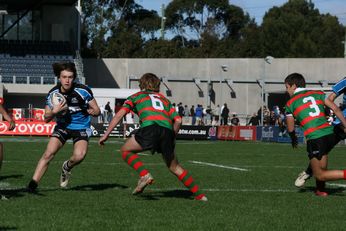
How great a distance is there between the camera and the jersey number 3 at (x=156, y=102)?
34.4 ft

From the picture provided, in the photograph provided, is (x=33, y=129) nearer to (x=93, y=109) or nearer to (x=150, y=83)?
(x=93, y=109)

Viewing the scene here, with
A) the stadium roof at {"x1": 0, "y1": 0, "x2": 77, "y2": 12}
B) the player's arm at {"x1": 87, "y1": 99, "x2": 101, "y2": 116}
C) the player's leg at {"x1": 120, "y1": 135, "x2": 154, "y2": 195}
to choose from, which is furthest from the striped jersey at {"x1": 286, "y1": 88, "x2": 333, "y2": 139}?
the stadium roof at {"x1": 0, "y1": 0, "x2": 77, "y2": 12}

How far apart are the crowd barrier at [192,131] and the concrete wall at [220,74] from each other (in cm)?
1433

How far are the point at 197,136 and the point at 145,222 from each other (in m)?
29.1

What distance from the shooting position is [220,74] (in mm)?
55156

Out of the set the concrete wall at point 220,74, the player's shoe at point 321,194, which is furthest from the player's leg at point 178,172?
the concrete wall at point 220,74

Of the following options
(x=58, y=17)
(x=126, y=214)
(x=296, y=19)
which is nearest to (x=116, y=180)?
(x=126, y=214)

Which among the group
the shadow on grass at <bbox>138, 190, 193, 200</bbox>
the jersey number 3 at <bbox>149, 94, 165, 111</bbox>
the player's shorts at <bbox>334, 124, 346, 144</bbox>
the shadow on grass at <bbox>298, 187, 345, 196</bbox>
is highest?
the jersey number 3 at <bbox>149, 94, 165, 111</bbox>

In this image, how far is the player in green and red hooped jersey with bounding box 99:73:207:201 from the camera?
10398mm

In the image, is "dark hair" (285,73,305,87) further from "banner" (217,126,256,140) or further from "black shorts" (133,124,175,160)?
"banner" (217,126,256,140)

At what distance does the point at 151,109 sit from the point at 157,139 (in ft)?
1.29

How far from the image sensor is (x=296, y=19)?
88312 mm

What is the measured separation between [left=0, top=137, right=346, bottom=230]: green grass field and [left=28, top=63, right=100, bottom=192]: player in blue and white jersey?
1.49 feet

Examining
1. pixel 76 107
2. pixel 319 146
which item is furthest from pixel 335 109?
pixel 76 107
